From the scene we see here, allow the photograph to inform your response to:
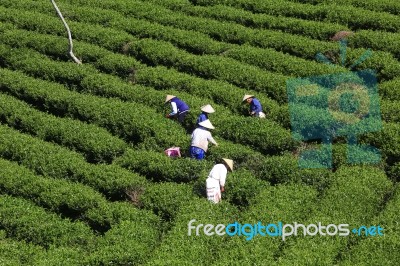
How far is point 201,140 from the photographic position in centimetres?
1622

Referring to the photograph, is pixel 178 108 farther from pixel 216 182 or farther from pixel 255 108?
pixel 216 182

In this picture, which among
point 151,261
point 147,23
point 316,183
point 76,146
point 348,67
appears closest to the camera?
point 151,261

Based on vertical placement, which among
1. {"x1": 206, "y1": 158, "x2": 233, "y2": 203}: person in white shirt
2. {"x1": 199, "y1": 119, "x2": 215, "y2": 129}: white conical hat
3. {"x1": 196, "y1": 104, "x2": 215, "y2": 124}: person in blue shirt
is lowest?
{"x1": 206, "y1": 158, "x2": 233, "y2": 203}: person in white shirt

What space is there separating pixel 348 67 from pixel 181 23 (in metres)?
6.41

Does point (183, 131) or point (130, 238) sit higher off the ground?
point (183, 131)

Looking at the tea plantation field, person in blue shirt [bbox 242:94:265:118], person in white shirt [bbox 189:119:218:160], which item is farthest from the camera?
person in blue shirt [bbox 242:94:265:118]

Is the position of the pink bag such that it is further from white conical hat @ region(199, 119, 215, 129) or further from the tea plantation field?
white conical hat @ region(199, 119, 215, 129)

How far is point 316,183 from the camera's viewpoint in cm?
1543

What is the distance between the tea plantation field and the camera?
45.7 feet

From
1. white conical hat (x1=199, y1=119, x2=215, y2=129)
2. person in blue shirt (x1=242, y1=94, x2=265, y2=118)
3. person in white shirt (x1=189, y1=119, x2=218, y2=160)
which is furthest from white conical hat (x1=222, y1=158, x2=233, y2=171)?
person in blue shirt (x1=242, y1=94, x2=265, y2=118)

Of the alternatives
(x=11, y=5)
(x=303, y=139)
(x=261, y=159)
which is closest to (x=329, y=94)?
(x=303, y=139)

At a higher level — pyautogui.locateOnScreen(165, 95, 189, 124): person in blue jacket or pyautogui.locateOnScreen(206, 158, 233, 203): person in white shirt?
pyautogui.locateOnScreen(165, 95, 189, 124): person in blue jacket

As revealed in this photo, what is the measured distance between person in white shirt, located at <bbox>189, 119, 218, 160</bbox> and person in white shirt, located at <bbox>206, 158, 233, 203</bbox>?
1.32 m

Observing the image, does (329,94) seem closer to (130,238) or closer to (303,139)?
(303,139)
